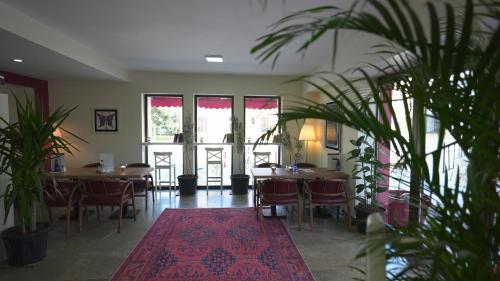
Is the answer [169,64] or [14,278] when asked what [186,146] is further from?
[14,278]

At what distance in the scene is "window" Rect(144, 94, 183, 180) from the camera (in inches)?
261

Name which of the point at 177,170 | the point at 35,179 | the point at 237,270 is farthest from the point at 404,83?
the point at 177,170

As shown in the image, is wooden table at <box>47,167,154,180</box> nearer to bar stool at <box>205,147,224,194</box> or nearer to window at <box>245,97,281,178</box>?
bar stool at <box>205,147,224,194</box>

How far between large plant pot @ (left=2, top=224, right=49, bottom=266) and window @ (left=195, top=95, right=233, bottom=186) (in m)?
3.81

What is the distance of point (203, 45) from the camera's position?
4180 mm

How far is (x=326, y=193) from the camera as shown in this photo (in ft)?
13.5

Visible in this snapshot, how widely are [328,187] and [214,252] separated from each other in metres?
1.85

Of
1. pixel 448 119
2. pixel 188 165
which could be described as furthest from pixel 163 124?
pixel 448 119

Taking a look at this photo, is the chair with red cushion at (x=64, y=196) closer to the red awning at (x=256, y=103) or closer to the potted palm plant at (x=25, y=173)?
the potted palm plant at (x=25, y=173)

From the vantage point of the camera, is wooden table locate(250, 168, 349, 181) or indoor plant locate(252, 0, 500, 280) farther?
wooden table locate(250, 168, 349, 181)

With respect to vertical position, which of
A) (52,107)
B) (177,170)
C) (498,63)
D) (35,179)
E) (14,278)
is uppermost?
(52,107)

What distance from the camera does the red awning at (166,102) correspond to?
6.64m

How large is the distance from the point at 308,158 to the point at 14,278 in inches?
215

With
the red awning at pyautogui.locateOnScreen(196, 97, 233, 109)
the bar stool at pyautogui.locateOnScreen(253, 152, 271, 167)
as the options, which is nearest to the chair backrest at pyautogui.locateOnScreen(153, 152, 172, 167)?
the red awning at pyautogui.locateOnScreen(196, 97, 233, 109)
